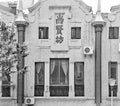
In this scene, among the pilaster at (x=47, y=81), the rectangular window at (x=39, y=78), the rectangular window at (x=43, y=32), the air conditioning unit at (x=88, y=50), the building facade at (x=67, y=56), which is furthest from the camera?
the rectangular window at (x=43, y=32)

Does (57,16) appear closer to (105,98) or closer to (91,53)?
(91,53)

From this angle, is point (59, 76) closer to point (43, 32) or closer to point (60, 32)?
point (60, 32)

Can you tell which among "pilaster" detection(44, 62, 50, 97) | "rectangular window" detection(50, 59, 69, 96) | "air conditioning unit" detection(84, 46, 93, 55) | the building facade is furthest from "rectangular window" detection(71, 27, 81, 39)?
"pilaster" detection(44, 62, 50, 97)

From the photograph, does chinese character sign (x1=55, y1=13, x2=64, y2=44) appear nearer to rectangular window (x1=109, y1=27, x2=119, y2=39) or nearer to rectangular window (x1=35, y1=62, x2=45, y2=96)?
rectangular window (x1=35, y1=62, x2=45, y2=96)

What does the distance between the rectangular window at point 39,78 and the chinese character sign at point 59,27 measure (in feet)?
6.77

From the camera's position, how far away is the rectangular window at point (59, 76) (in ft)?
90.9

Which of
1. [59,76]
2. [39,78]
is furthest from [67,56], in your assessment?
[39,78]

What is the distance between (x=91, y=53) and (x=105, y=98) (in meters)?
3.19

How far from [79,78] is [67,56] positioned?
173 centimetres

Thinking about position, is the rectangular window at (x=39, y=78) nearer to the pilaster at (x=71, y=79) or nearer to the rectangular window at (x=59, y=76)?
the rectangular window at (x=59, y=76)

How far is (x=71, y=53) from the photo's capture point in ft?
91.2

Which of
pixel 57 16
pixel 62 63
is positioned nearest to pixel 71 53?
pixel 62 63

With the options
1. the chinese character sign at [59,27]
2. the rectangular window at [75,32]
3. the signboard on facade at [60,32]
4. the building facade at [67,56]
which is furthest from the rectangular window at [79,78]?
the chinese character sign at [59,27]

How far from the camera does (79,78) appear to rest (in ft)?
91.2
